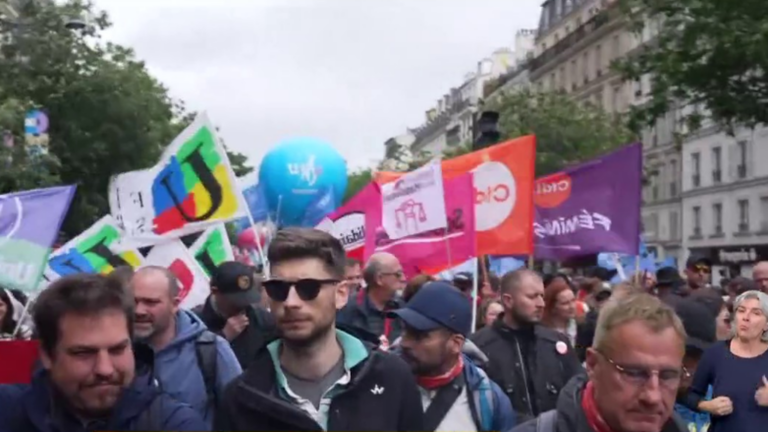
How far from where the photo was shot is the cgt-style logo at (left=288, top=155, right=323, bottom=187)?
17969 millimetres

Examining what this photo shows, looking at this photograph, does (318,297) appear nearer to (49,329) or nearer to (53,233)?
(49,329)

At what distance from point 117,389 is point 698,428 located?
408cm

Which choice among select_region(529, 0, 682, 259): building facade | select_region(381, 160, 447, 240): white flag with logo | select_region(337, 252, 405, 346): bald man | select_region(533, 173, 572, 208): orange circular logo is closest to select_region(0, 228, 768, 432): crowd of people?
select_region(337, 252, 405, 346): bald man

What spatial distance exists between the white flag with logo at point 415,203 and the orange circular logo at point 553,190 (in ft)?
6.01

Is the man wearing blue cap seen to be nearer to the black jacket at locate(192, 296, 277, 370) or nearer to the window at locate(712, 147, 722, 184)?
the black jacket at locate(192, 296, 277, 370)

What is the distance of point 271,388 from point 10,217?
428 cm

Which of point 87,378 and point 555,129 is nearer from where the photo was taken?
point 87,378

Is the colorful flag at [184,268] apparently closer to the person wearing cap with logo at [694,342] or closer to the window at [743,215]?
the person wearing cap with logo at [694,342]

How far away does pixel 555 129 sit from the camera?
147 feet

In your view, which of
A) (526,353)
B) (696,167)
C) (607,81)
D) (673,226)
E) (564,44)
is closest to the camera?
(526,353)

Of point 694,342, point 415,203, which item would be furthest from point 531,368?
point 415,203

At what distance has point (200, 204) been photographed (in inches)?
306

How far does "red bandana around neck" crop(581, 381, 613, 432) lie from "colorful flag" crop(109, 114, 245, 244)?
194 inches

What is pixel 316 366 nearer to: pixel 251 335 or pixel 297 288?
pixel 297 288
